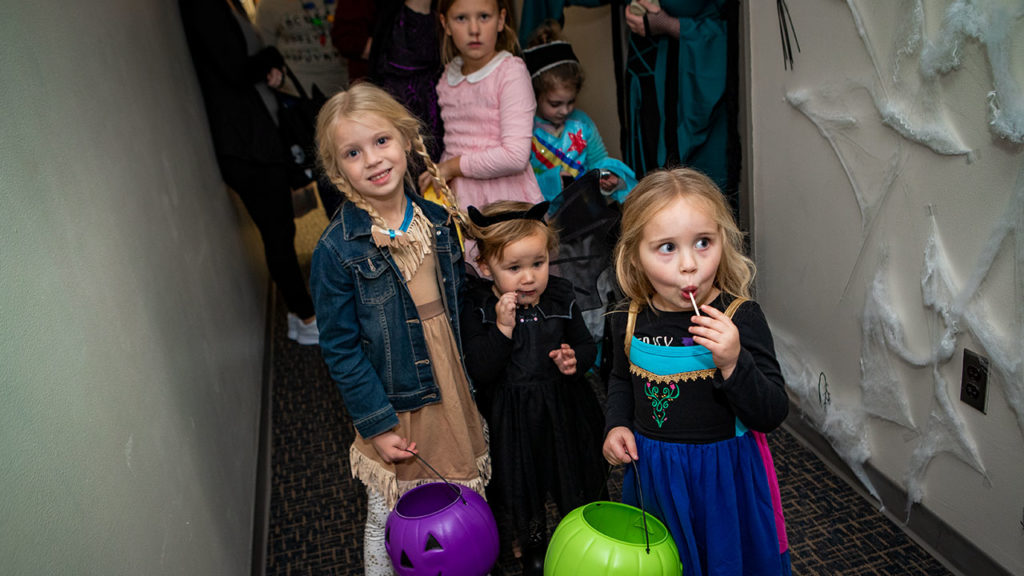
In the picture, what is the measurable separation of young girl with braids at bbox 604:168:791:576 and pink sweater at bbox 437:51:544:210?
79 cm

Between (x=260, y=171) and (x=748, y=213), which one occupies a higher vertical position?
(x=260, y=171)

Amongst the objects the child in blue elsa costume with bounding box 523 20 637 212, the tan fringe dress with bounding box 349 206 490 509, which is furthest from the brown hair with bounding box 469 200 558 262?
the child in blue elsa costume with bounding box 523 20 637 212

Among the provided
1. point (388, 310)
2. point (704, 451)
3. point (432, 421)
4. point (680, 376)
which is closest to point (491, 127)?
point (388, 310)

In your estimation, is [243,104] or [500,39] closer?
[500,39]

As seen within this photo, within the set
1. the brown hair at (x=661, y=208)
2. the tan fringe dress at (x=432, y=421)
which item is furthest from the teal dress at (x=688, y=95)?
the tan fringe dress at (x=432, y=421)

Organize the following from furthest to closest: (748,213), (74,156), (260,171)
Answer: (260,171) < (748,213) < (74,156)

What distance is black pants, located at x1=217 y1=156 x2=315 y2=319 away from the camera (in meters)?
3.00

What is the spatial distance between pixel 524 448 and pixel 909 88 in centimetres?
120

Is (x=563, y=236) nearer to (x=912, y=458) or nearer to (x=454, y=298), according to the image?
(x=454, y=298)

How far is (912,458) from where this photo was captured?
1.83 metres

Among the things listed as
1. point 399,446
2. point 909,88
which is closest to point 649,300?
point 399,446

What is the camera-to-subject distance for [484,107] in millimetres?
2227

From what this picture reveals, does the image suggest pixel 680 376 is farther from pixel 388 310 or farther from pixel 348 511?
pixel 348 511

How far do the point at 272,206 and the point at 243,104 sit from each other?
0.43 meters
